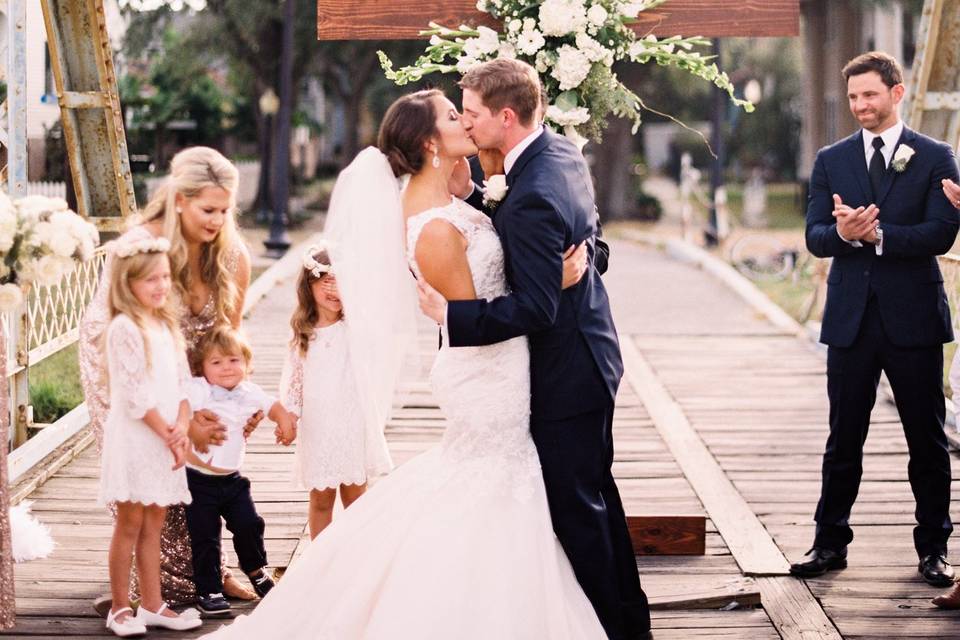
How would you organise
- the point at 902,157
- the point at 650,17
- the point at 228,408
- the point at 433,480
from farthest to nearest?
the point at 650,17 < the point at 902,157 < the point at 228,408 < the point at 433,480

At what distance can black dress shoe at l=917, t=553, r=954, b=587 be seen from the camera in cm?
515

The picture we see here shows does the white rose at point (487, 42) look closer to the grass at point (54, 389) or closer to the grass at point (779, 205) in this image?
the grass at point (54, 389)

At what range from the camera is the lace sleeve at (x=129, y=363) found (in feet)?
14.3

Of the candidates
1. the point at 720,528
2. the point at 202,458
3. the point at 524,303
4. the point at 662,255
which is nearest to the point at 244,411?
the point at 202,458

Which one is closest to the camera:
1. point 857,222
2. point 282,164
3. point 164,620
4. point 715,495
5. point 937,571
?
point 164,620

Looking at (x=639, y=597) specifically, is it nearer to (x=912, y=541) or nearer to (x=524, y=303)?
(x=524, y=303)

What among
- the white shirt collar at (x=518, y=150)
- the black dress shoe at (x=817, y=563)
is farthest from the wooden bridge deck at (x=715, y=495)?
the white shirt collar at (x=518, y=150)

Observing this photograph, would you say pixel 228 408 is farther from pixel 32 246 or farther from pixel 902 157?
pixel 902 157

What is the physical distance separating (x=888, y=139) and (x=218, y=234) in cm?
251

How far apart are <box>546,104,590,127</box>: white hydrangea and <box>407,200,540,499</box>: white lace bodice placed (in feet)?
3.58

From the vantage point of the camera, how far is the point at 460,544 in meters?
4.14

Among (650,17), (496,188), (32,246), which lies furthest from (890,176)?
(32,246)

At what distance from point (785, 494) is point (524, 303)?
3.17 meters

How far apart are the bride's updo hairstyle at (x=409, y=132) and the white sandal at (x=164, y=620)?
1.71m
